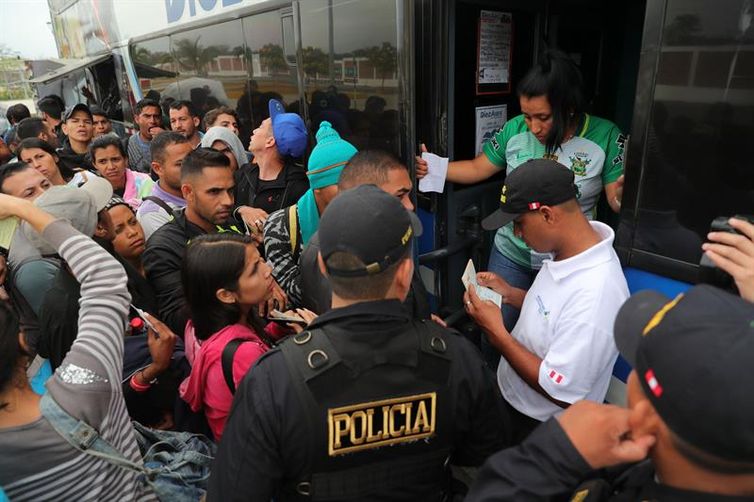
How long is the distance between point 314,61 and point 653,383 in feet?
10.0

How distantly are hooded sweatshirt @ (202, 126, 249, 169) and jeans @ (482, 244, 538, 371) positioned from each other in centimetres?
221

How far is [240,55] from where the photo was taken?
13.7 ft

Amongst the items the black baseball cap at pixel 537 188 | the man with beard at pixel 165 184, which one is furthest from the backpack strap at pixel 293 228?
the black baseball cap at pixel 537 188

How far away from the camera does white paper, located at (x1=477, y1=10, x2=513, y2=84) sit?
2.71 meters

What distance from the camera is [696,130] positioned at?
1500mm

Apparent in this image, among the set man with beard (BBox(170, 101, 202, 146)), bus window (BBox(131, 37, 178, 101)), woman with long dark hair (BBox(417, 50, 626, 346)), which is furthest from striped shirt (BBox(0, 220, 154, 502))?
bus window (BBox(131, 37, 178, 101))

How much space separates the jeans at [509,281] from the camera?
255 cm

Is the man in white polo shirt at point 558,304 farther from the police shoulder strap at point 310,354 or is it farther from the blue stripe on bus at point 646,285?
the police shoulder strap at point 310,354

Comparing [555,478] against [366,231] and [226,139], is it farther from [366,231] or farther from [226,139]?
[226,139]

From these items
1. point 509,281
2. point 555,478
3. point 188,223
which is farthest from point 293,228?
point 555,478

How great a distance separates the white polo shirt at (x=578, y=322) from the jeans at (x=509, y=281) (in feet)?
Answer: 2.89

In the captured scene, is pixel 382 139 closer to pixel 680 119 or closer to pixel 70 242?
pixel 680 119

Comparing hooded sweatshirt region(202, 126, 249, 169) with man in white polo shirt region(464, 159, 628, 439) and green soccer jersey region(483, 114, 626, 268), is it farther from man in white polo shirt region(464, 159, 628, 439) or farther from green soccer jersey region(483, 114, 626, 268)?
man in white polo shirt region(464, 159, 628, 439)

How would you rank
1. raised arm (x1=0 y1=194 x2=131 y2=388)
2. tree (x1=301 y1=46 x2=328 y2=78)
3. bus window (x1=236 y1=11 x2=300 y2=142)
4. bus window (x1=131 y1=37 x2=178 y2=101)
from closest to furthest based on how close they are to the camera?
raised arm (x1=0 y1=194 x2=131 y2=388) → tree (x1=301 y1=46 x2=328 y2=78) → bus window (x1=236 y1=11 x2=300 y2=142) → bus window (x1=131 y1=37 x2=178 y2=101)
